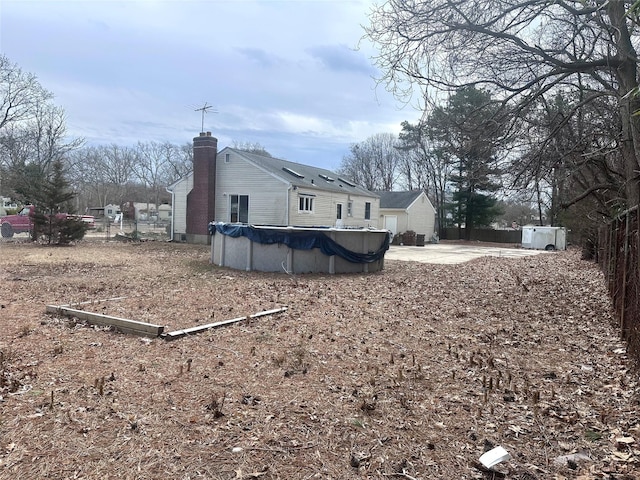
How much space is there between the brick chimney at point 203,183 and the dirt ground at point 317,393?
15337 millimetres

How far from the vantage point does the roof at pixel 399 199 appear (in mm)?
35469

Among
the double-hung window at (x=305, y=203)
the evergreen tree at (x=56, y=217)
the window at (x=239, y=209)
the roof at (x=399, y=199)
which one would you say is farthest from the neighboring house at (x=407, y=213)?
the evergreen tree at (x=56, y=217)

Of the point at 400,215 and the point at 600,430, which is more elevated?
the point at 400,215

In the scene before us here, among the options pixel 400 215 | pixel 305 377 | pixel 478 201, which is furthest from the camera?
pixel 478 201

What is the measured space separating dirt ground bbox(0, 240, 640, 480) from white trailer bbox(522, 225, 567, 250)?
22844 millimetres

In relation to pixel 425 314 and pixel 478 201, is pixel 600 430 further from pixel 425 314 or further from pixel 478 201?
pixel 478 201

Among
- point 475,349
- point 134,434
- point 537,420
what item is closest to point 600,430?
point 537,420

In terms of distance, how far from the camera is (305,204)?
23.6m

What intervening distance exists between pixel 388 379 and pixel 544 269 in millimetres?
12978

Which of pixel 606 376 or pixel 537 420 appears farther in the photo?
pixel 606 376

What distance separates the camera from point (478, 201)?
3928 centimetres

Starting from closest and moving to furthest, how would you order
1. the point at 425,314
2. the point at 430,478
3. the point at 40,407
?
1. the point at 430,478
2. the point at 40,407
3. the point at 425,314

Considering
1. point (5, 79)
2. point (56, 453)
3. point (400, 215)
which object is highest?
point (5, 79)

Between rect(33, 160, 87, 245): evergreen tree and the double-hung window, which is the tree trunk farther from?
rect(33, 160, 87, 245): evergreen tree
